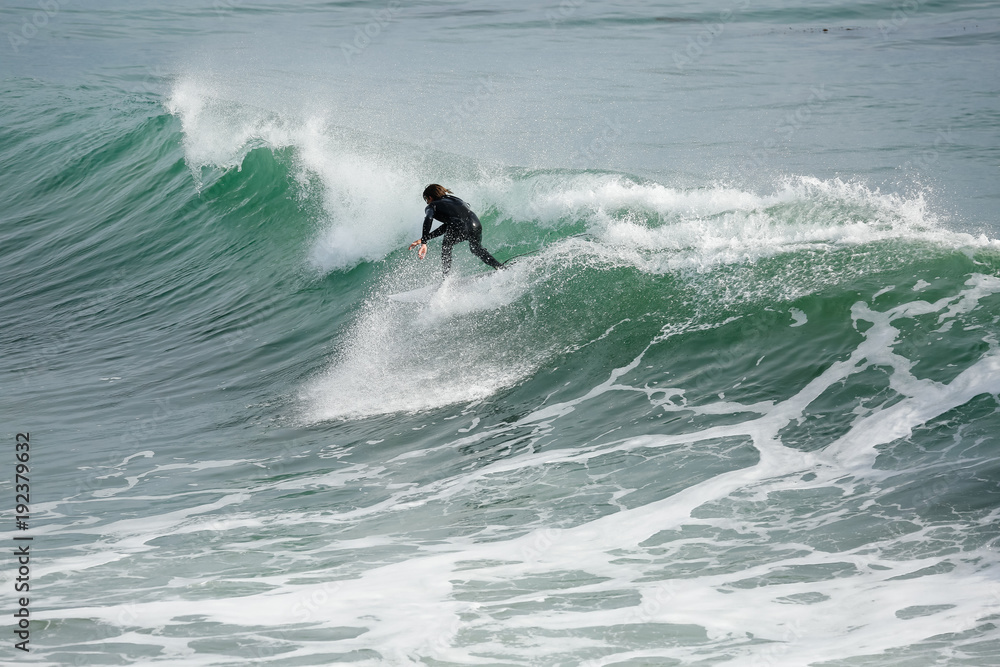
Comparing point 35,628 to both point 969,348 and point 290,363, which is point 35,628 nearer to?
point 290,363

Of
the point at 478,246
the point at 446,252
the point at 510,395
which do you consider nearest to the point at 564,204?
the point at 478,246

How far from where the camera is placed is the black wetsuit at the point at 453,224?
10609mm

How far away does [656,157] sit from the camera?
17.6 metres

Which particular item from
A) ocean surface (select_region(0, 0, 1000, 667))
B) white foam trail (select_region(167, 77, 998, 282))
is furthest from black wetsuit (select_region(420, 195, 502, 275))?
white foam trail (select_region(167, 77, 998, 282))

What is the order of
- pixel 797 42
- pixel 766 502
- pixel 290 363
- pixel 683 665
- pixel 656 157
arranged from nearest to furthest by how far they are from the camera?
pixel 683 665 < pixel 766 502 < pixel 290 363 < pixel 656 157 < pixel 797 42

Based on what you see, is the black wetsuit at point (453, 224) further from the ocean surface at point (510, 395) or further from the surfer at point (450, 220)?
the ocean surface at point (510, 395)

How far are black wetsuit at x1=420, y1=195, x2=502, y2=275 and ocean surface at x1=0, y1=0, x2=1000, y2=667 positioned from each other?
472mm

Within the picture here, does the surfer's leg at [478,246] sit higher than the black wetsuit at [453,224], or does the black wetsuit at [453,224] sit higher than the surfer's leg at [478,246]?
the black wetsuit at [453,224]

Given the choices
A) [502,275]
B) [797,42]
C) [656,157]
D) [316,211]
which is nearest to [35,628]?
[502,275]

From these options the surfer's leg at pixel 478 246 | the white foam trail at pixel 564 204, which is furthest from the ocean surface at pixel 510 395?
the surfer's leg at pixel 478 246

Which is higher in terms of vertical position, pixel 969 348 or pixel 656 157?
pixel 656 157

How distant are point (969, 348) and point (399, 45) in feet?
105

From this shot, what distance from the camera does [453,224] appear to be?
10.7 meters

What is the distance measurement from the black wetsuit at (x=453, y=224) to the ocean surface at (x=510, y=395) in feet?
1.55
